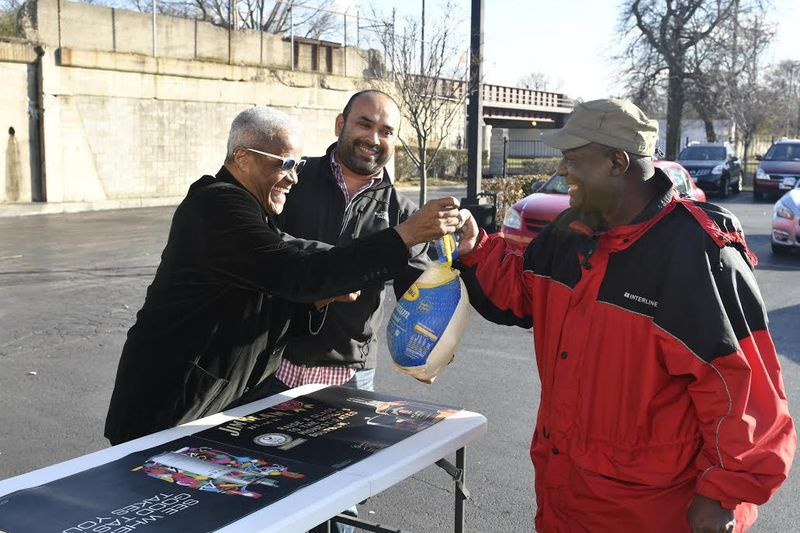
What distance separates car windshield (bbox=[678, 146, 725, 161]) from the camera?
2944 centimetres

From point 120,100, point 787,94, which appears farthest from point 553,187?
point 787,94

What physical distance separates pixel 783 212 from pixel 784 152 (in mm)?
13877

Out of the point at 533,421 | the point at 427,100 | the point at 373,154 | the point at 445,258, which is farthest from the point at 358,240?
the point at 427,100

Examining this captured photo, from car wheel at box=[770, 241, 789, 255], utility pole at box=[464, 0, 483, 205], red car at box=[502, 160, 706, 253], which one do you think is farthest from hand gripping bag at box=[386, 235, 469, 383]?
car wheel at box=[770, 241, 789, 255]

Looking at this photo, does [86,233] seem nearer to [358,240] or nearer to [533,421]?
[533,421]

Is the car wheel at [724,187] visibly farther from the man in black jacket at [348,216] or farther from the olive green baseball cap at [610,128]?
the olive green baseball cap at [610,128]

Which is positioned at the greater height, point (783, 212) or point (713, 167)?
point (713, 167)

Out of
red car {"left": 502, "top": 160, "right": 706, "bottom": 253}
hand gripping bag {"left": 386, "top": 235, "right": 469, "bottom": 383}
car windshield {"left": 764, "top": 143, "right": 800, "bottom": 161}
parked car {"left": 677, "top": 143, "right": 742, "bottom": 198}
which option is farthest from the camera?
parked car {"left": 677, "top": 143, "right": 742, "bottom": 198}

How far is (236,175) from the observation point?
3.21 m

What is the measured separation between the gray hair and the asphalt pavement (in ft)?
7.82

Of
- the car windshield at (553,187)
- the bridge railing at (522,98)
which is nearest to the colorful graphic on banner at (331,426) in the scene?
the car windshield at (553,187)

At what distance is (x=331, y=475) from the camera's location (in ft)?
8.32

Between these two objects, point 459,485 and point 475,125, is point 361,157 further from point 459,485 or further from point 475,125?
point 475,125

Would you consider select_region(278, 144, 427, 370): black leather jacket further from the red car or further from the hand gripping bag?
the red car
